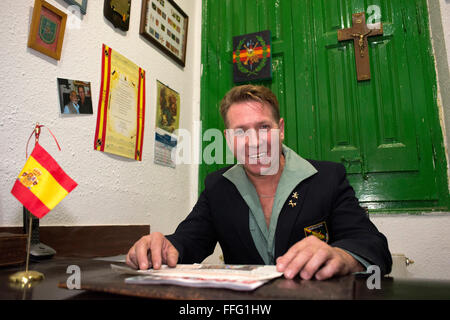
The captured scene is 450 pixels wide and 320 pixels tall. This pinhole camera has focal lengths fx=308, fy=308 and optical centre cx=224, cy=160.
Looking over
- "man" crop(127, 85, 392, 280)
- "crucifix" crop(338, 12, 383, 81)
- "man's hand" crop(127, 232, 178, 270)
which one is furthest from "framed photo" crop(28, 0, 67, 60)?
"crucifix" crop(338, 12, 383, 81)

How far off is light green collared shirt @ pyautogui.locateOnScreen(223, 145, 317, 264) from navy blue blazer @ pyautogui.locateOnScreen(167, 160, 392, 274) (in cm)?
2

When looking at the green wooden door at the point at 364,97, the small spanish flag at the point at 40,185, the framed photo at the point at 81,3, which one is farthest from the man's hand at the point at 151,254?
the green wooden door at the point at 364,97

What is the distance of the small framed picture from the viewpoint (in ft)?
3.97

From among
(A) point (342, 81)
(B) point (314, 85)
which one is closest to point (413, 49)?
(A) point (342, 81)

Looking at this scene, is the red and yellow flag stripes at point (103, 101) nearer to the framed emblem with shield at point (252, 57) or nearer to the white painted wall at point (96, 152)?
the white painted wall at point (96, 152)

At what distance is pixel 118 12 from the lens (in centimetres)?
155

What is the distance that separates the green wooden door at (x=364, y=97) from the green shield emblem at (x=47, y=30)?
1.19 metres

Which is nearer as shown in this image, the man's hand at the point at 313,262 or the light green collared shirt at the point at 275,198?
the man's hand at the point at 313,262

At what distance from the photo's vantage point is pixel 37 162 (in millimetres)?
736

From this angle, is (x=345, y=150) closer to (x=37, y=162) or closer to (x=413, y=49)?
(x=413, y=49)

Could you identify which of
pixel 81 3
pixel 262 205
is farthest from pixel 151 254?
pixel 81 3

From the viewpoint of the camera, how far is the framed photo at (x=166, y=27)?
1.77 meters

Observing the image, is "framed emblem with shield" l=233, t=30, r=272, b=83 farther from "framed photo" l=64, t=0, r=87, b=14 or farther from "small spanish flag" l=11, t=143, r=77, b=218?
"small spanish flag" l=11, t=143, r=77, b=218

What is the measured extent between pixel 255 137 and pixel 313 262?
2.21ft
